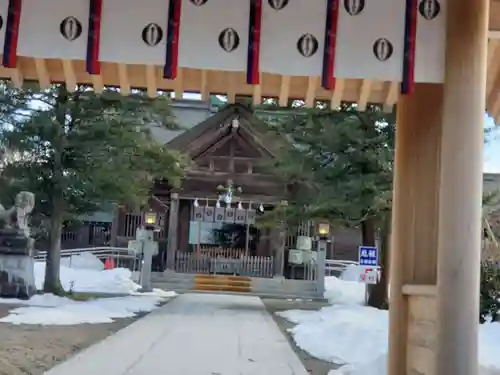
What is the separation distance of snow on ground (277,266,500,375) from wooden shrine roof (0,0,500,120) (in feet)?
10.7

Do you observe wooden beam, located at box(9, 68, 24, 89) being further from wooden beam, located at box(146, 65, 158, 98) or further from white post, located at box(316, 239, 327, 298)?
white post, located at box(316, 239, 327, 298)

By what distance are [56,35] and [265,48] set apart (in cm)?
141

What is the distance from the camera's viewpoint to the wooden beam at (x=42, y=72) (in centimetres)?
573

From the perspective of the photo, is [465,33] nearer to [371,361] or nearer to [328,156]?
[371,361]

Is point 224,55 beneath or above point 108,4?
beneath

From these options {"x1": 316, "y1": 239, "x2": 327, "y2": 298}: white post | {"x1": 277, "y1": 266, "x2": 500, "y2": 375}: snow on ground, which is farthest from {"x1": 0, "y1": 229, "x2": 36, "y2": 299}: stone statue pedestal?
{"x1": 316, "y1": 239, "x2": 327, "y2": 298}: white post

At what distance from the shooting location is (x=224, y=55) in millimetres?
4805

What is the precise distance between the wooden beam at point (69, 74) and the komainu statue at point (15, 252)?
11953 millimetres

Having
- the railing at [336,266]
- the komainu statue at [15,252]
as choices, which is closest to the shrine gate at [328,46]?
the komainu statue at [15,252]

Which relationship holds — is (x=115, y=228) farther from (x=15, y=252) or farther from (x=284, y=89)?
(x=284, y=89)

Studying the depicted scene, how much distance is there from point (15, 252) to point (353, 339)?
9736mm

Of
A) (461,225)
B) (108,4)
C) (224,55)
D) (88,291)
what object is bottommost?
(88,291)

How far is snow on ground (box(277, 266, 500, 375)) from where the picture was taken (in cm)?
827

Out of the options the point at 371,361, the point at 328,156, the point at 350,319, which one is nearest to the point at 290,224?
the point at 328,156
